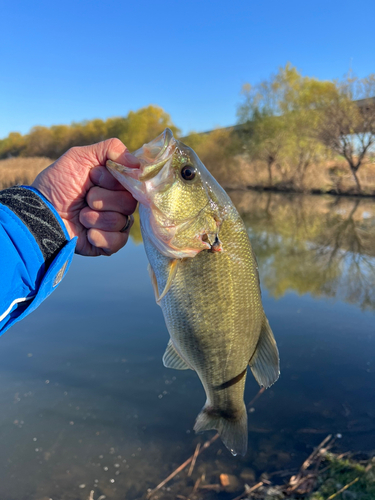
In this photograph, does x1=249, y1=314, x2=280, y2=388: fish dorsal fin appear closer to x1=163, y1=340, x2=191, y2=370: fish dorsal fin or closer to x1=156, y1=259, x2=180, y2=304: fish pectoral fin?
x1=163, y1=340, x2=191, y2=370: fish dorsal fin

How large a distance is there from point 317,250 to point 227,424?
1082cm

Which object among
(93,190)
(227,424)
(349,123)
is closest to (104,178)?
(93,190)

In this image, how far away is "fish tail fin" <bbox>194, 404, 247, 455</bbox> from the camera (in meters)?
2.09

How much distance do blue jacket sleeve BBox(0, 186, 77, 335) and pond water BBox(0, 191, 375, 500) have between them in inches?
91.7

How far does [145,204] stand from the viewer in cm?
188

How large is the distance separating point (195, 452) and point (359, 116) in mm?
31386

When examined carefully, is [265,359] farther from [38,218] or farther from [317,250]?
[317,250]

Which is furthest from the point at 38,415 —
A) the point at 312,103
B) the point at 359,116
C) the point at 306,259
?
the point at 312,103

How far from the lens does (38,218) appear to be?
6.21 ft

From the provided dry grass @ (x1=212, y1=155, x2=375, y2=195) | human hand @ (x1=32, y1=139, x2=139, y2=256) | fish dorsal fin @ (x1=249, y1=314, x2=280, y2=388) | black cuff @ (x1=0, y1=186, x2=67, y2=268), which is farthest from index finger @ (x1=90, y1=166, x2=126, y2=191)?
dry grass @ (x1=212, y1=155, x2=375, y2=195)

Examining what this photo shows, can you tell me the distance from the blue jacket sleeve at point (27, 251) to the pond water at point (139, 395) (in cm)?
233

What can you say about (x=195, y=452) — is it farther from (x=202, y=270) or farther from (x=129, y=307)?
(x=129, y=307)

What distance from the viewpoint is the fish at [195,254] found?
1867 millimetres

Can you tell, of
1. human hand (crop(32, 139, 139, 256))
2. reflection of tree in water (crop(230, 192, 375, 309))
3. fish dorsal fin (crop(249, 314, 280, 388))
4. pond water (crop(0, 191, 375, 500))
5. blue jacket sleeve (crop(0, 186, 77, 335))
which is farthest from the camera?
reflection of tree in water (crop(230, 192, 375, 309))
